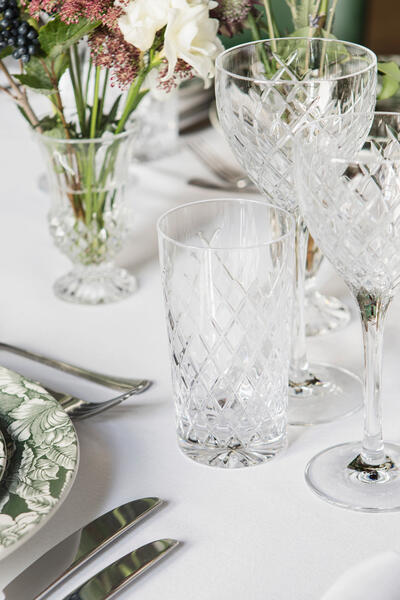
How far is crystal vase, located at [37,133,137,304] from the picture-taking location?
0.89 meters

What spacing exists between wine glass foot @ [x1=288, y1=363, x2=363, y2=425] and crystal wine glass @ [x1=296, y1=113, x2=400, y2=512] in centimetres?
7

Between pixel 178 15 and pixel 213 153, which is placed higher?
pixel 178 15

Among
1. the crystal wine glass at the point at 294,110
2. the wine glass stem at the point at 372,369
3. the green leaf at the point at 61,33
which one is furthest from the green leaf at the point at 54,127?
the wine glass stem at the point at 372,369

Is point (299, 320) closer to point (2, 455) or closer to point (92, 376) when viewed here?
point (92, 376)

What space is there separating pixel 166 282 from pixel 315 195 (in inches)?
5.5

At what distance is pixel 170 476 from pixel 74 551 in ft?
0.38

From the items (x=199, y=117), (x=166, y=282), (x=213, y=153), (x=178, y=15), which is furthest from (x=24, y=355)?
(x=199, y=117)

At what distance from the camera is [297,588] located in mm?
518

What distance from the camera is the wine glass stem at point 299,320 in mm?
750

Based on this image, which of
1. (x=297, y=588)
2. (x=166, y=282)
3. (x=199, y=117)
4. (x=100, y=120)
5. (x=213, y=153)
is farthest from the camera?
(x=199, y=117)

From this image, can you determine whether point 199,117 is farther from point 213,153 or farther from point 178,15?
point 178,15

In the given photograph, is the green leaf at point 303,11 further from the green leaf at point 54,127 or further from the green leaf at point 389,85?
the green leaf at point 54,127

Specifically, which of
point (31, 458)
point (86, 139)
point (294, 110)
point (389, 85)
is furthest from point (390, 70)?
point (31, 458)

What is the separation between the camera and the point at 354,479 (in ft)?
2.04
